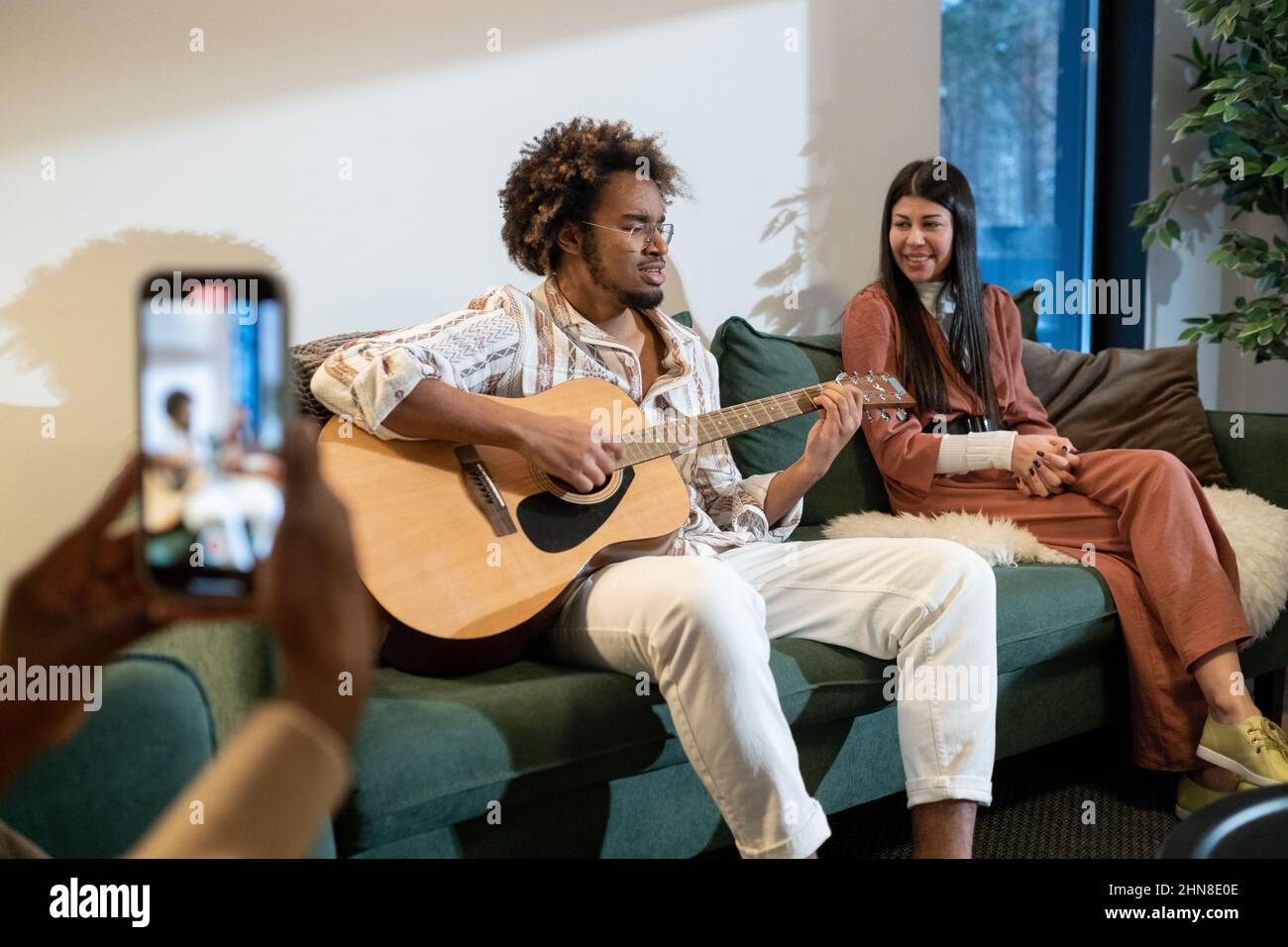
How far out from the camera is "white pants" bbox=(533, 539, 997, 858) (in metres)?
1.18

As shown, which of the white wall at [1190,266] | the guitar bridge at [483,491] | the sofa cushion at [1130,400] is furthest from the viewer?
the white wall at [1190,266]

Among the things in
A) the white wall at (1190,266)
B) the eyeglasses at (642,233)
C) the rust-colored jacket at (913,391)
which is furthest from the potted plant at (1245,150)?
the eyeglasses at (642,233)

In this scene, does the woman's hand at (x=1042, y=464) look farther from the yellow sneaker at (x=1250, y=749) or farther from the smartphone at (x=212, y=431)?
the smartphone at (x=212, y=431)

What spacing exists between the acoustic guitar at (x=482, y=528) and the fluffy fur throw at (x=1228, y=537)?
606 mm

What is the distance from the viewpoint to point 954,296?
87.6 inches

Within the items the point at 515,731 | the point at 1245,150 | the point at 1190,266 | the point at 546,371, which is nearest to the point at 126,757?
the point at 515,731

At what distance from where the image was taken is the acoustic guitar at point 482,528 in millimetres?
1230

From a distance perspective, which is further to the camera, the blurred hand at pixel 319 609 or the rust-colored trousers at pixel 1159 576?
the rust-colored trousers at pixel 1159 576

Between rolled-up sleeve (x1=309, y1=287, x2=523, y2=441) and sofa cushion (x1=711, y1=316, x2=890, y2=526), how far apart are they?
65cm

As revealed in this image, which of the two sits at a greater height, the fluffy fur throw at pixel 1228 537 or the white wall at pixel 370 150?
the white wall at pixel 370 150

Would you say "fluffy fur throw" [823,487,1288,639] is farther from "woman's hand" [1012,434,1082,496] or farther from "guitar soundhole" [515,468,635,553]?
"guitar soundhole" [515,468,635,553]

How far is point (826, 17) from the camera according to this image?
258 centimetres

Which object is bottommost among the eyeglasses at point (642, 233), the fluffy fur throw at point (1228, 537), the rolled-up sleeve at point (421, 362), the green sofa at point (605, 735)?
the green sofa at point (605, 735)

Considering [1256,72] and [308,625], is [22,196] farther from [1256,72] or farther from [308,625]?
[1256,72]
